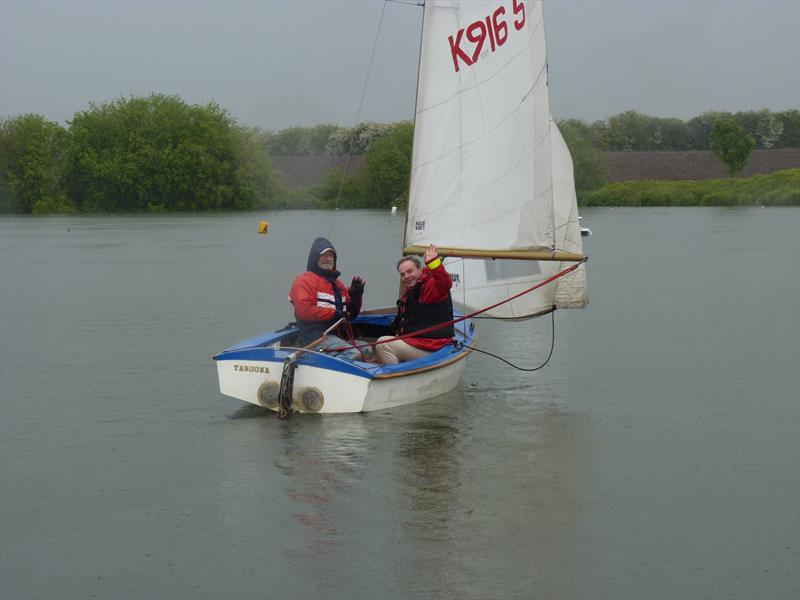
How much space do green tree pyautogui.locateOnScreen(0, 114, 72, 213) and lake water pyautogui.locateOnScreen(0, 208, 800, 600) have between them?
227ft

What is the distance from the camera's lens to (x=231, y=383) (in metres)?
10.5

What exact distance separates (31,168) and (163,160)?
1012cm

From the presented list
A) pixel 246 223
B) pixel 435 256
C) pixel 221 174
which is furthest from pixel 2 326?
pixel 221 174

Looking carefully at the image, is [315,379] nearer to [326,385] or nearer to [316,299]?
[326,385]

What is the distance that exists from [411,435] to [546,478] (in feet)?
5.38

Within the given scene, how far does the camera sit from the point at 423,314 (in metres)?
11.1

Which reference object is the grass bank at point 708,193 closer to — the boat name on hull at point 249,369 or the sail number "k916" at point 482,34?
the sail number "k916" at point 482,34

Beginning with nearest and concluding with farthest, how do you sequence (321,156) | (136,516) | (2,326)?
(136,516), (2,326), (321,156)

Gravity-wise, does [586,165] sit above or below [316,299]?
above

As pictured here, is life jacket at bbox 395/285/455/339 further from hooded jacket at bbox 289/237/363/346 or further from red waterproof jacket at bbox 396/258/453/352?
hooded jacket at bbox 289/237/363/346

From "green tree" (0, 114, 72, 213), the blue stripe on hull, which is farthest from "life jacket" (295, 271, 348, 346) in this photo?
"green tree" (0, 114, 72, 213)

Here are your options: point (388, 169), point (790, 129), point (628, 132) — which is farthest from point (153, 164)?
point (790, 129)

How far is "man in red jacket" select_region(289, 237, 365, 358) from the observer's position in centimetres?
1084

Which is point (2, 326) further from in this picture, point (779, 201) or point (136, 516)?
point (779, 201)
